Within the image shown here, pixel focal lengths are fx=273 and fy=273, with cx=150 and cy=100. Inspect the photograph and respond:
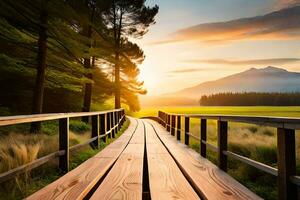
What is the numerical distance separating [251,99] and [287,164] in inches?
5036

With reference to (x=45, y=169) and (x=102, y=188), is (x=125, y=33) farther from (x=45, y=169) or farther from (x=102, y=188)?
(x=102, y=188)

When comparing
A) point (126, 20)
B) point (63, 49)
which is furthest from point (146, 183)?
point (126, 20)

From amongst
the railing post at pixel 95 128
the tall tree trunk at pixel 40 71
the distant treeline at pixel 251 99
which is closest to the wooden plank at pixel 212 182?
the railing post at pixel 95 128

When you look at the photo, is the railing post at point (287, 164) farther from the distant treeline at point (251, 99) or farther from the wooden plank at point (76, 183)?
the distant treeline at point (251, 99)

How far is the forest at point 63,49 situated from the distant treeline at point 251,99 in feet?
317

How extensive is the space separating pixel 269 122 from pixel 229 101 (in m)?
133

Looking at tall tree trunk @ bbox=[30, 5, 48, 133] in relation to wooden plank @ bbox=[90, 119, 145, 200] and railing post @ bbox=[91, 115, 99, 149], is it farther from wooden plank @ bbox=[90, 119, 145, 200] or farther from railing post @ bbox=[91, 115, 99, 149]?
wooden plank @ bbox=[90, 119, 145, 200]

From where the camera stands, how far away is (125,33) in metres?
23.0

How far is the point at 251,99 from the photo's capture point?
12250 cm

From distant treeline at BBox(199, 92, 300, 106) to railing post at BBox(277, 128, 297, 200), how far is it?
115058 millimetres

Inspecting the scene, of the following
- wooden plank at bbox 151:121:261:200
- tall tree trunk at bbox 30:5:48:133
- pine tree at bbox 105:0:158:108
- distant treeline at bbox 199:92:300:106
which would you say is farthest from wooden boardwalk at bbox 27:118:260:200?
distant treeline at bbox 199:92:300:106

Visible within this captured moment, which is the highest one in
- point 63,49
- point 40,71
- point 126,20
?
point 126,20

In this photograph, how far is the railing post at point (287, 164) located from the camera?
2438 millimetres

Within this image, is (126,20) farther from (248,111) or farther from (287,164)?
(248,111)
